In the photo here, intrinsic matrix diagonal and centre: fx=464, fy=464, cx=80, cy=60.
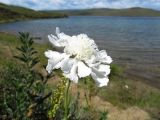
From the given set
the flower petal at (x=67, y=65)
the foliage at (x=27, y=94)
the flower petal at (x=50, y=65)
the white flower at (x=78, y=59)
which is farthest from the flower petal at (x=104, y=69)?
the foliage at (x=27, y=94)

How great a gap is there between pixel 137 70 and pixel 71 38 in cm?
2685

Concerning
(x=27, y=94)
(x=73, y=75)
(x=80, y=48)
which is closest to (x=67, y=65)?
(x=73, y=75)

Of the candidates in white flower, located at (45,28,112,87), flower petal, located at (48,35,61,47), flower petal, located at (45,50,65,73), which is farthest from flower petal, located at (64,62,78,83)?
flower petal, located at (48,35,61,47)

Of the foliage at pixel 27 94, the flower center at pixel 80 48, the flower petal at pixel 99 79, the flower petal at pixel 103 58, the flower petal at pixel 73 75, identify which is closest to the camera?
the flower petal at pixel 73 75

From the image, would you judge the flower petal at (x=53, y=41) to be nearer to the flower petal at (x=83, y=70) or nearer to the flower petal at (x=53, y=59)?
the flower petal at (x=53, y=59)

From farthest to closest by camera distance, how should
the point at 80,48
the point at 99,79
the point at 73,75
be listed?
the point at 80,48 → the point at 99,79 → the point at 73,75

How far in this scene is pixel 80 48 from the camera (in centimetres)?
326

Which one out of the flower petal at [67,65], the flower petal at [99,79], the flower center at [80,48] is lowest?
the flower petal at [99,79]

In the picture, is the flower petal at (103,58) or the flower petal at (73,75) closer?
the flower petal at (73,75)

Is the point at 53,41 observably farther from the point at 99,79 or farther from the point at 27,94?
the point at 27,94

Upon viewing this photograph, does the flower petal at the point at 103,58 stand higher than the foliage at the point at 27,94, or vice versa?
the flower petal at the point at 103,58

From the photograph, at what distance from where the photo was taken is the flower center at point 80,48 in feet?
10.5

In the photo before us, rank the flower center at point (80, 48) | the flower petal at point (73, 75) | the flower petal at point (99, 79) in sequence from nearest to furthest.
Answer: the flower petal at point (73, 75)
the flower petal at point (99, 79)
the flower center at point (80, 48)

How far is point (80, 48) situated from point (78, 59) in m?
0.12
